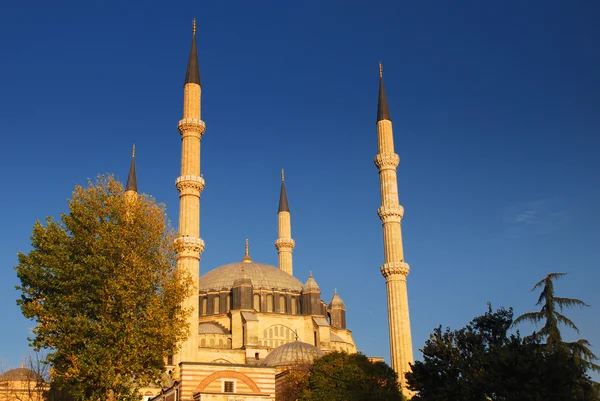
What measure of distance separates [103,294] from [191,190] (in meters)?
16.5

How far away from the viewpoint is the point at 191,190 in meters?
37.8

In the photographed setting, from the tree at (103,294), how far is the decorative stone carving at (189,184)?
45.7 feet

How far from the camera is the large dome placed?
5072cm

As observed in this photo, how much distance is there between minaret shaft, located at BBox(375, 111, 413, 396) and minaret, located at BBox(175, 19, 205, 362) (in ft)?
36.1

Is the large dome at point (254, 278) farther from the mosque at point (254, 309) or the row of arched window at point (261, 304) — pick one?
the row of arched window at point (261, 304)

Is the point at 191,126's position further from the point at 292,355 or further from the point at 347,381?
the point at 347,381

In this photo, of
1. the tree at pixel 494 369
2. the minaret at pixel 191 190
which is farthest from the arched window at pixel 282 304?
the tree at pixel 494 369

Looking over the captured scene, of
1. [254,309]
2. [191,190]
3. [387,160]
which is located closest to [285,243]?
[254,309]

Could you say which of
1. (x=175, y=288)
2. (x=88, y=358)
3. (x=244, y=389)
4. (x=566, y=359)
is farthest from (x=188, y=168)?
(x=566, y=359)

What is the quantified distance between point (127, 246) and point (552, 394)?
46.2 ft

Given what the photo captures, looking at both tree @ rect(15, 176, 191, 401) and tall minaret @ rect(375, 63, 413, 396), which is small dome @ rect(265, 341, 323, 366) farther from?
tree @ rect(15, 176, 191, 401)

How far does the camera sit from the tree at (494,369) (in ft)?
68.6

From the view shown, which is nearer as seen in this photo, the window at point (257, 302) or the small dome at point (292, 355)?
the small dome at point (292, 355)

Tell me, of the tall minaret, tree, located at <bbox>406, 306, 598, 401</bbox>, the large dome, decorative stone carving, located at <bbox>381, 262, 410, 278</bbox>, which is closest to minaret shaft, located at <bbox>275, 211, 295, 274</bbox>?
the large dome
